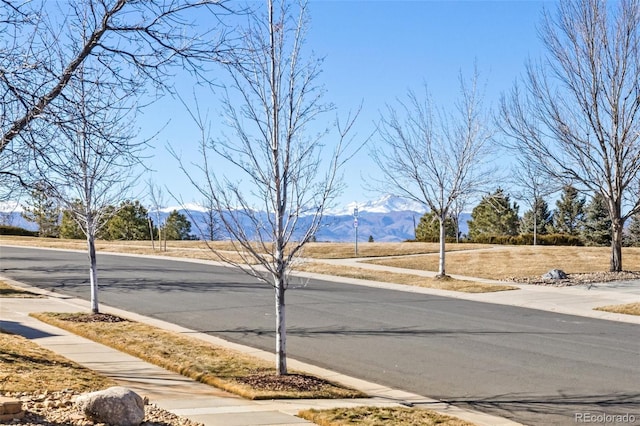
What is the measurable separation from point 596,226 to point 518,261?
1369 inches

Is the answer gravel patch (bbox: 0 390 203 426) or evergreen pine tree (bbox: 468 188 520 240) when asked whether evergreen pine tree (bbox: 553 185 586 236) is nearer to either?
evergreen pine tree (bbox: 468 188 520 240)

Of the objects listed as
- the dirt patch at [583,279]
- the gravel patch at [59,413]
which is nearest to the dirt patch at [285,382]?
the gravel patch at [59,413]

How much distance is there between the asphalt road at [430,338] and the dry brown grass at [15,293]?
1215 millimetres

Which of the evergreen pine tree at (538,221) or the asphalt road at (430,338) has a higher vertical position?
the evergreen pine tree at (538,221)

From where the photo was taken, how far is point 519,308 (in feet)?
56.1

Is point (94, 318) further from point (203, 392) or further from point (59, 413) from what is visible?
point (59, 413)

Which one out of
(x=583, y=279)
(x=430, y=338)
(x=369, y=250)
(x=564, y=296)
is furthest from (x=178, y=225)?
(x=430, y=338)

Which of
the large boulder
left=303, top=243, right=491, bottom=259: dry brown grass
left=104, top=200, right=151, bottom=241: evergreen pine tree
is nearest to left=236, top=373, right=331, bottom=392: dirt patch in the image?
the large boulder

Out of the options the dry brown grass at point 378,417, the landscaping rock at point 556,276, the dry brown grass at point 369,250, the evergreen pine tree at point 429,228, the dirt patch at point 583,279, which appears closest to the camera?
the dry brown grass at point 378,417

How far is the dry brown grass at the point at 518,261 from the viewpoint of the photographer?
1021 inches

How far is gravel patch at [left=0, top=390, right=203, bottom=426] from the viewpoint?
5506 millimetres

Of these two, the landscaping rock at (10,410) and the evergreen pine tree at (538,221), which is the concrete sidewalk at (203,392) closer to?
the landscaping rock at (10,410)

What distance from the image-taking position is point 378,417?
6762mm

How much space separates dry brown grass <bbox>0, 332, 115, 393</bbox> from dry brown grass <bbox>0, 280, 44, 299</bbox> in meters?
8.15
